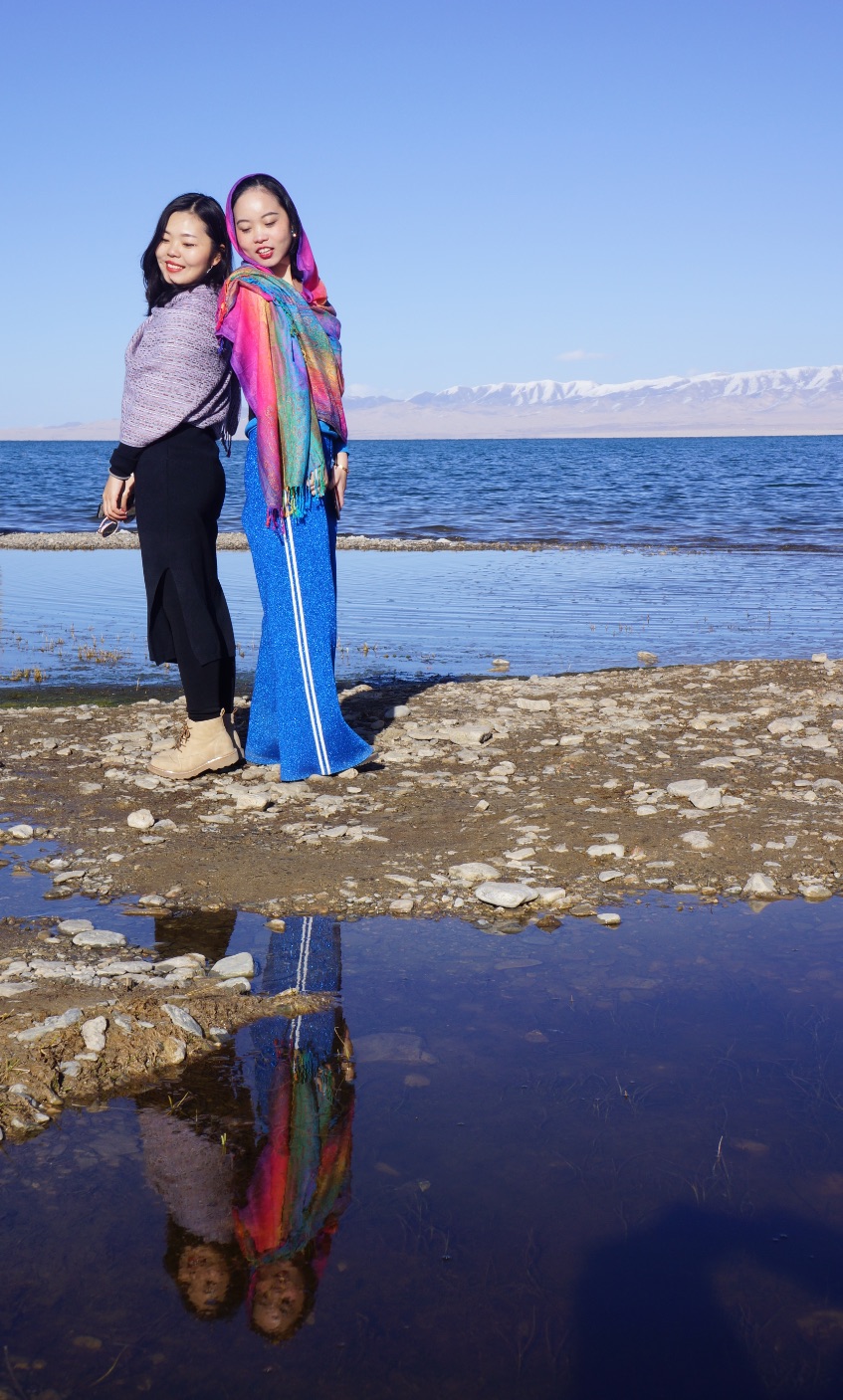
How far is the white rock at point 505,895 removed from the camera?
354cm

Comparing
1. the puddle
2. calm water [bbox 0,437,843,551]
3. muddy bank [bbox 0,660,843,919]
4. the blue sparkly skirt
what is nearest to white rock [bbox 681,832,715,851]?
muddy bank [bbox 0,660,843,919]

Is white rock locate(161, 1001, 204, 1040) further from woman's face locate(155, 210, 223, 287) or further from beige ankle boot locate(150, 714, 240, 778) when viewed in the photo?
woman's face locate(155, 210, 223, 287)

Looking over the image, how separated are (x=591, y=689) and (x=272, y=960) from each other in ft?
13.2

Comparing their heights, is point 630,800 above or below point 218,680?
below

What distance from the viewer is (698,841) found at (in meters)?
4.04

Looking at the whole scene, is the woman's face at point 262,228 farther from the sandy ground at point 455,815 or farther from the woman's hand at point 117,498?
the sandy ground at point 455,815

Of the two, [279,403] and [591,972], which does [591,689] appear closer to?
[279,403]

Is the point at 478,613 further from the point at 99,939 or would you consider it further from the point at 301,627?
the point at 99,939

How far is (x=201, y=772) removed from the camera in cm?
500

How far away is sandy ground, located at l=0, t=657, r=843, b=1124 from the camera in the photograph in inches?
142

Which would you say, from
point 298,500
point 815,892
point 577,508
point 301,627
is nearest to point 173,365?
point 298,500

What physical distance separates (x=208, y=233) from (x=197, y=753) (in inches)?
79.6

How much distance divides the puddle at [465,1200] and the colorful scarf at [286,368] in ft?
7.08

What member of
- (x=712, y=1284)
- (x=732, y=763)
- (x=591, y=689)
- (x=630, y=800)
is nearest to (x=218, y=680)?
(x=630, y=800)
